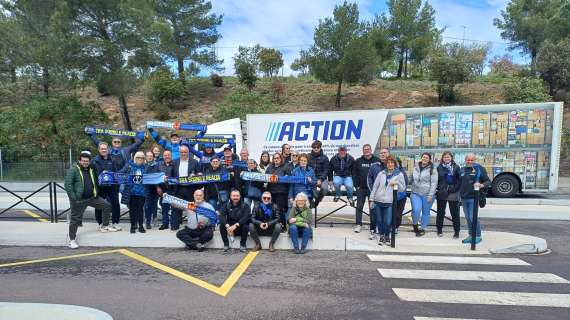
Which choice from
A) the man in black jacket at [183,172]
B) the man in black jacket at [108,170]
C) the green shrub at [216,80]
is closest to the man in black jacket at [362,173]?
the man in black jacket at [183,172]

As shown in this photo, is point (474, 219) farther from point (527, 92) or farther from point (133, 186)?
point (527, 92)

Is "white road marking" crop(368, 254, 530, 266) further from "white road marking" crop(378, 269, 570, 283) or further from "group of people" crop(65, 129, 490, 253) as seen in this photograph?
"group of people" crop(65, 129, 490, 253)

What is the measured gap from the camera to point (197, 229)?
761 cm

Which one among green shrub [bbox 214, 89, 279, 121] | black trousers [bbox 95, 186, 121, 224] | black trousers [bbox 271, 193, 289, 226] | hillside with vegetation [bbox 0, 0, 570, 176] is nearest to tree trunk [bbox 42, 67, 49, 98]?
hillside with vegetation [bbox 0, 0, 570, 176]

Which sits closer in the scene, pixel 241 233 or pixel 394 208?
pixel 394 208

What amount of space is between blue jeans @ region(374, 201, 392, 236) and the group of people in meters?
0.02

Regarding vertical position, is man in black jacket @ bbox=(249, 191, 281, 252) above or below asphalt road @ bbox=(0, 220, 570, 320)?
above

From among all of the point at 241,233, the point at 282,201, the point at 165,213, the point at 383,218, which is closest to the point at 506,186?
the point at 383,218

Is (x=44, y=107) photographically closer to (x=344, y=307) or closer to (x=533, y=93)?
(x=344, y=307)

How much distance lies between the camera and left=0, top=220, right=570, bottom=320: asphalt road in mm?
4758

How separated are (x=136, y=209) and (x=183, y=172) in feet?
4.29

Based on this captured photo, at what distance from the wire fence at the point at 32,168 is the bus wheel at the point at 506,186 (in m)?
18.8

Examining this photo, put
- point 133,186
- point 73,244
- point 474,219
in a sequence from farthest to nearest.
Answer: point 133,186 < point 73,244 < point 474,219

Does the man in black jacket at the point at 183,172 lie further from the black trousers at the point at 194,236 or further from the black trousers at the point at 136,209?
the black trousers at the point at 194,236
